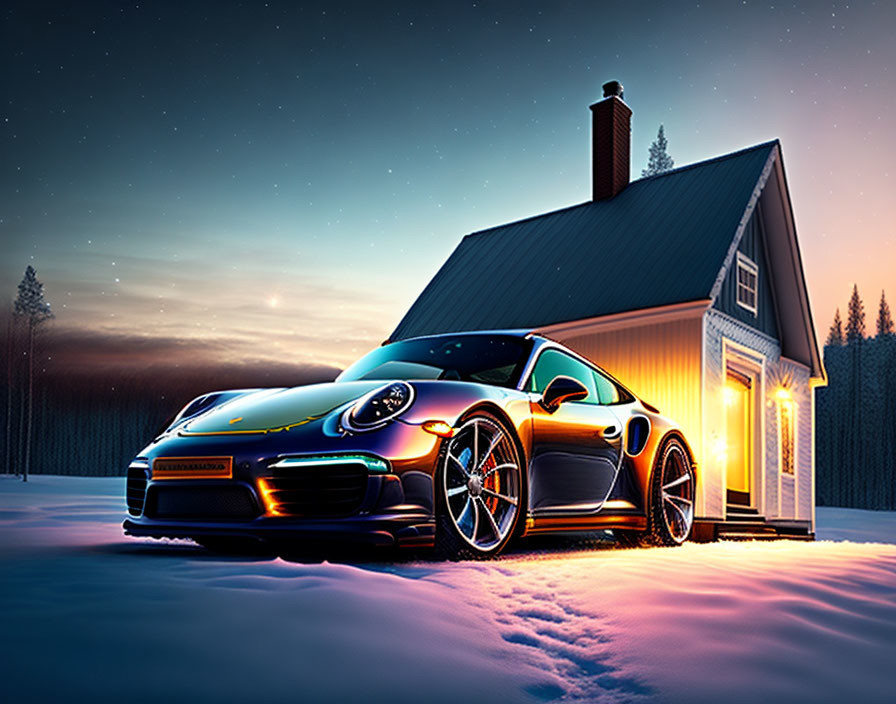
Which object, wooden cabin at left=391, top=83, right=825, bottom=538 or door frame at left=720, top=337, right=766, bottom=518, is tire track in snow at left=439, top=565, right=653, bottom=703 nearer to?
wooden cabin at left=391, top=83, right=825, bottom=538

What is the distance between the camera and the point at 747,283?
623 inches

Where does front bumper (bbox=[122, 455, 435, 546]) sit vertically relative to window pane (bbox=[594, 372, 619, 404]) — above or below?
below

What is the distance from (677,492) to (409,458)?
3519mm

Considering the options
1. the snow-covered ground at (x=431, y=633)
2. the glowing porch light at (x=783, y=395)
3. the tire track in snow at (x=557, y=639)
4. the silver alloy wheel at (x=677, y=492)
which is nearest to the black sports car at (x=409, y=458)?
the snow-covered ground at (x=431, y=633)

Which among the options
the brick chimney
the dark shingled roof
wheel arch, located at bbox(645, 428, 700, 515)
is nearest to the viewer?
wheel arch, located at bbox(645, 428, 700, 515)

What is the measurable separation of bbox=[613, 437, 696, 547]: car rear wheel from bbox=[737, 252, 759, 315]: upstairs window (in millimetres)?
8541

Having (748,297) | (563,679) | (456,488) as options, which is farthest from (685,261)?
(563,679)

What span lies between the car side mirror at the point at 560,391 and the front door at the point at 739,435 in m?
10.8

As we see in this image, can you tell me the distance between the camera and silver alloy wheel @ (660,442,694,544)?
7.12 m

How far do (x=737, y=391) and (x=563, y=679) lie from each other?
15.8m

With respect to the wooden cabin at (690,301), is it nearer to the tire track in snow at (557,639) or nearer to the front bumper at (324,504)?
the front bumper at (324,504)

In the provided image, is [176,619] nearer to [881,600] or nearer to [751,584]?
[751,584]

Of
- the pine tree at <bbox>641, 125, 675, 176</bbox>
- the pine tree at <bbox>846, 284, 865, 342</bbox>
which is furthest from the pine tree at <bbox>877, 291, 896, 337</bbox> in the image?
the pine tree at <bbox>641, 125, 675, 176</bbox>

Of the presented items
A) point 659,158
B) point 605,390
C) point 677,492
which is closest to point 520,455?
point 605,390
